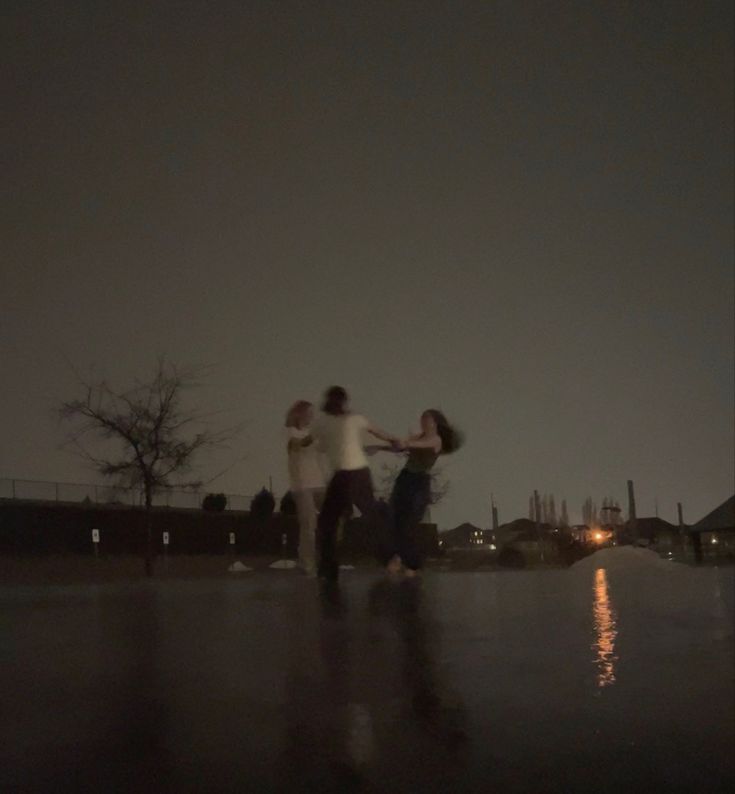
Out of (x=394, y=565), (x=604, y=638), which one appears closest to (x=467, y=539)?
(x=394, y=565)

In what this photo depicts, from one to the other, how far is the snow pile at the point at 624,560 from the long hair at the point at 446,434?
1.16 meters

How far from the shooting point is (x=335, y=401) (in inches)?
148

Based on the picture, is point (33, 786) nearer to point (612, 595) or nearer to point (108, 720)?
point (108, 720)

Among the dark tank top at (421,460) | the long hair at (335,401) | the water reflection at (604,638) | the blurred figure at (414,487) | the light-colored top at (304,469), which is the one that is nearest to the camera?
the water reflection at (604,638)

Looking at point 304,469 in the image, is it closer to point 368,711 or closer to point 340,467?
point 340,467

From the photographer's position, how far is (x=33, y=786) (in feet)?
4.86


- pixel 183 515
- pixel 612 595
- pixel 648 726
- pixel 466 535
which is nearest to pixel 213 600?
pixel 612 595

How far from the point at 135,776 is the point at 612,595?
2123 millimetres

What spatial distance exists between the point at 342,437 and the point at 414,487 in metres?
0.64

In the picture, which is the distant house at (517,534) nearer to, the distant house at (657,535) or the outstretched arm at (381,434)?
the distant house at (657,535)

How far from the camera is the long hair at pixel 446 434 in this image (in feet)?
13.1

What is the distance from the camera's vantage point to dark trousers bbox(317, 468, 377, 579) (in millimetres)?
4047

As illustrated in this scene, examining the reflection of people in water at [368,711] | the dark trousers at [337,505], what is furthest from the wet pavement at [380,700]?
the dark trousers at [337,505]

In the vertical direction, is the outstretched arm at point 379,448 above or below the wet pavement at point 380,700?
above
